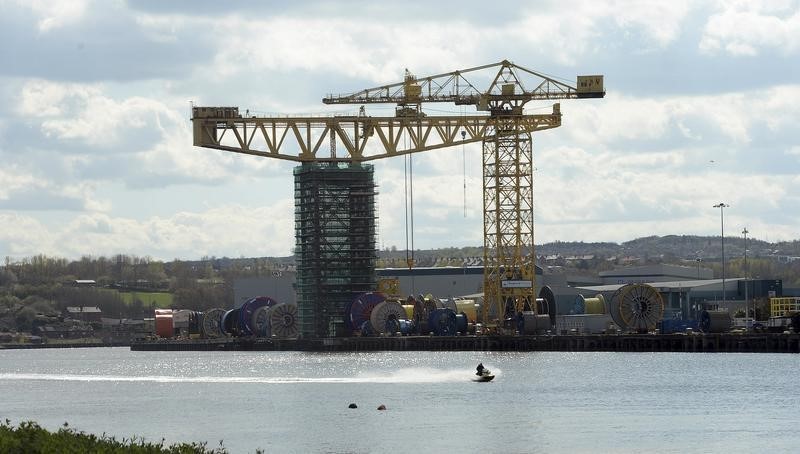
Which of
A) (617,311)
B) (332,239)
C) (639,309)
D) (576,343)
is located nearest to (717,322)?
(576,343)

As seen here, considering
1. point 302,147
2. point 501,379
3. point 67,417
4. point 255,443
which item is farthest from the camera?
point 302,147

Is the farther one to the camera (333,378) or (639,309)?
(639,309)

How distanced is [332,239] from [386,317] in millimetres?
9857

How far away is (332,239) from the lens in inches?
7239

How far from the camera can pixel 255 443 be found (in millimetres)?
77750

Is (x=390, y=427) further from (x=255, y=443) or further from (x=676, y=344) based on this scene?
(x=676, y=344)

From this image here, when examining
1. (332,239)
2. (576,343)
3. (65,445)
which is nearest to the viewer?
(65,445)

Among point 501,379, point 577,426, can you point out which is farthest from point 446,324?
point 577,426

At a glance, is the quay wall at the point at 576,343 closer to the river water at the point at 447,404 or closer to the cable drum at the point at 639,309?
the river water at the point at 447,404

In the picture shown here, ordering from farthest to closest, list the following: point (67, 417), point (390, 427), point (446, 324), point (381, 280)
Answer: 1. point (381, 280)
2. point (446, 324)
3. point (67, 417)
4. point (390, 427)

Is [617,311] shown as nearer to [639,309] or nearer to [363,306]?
[639,309]

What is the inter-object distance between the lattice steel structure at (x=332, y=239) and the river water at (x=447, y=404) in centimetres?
3091

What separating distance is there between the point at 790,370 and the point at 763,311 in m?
70.4

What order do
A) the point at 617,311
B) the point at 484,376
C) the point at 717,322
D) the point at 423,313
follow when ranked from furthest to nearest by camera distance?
the point at 423,313
the point at 617,311
the point at 717,322
the point at 484,376
